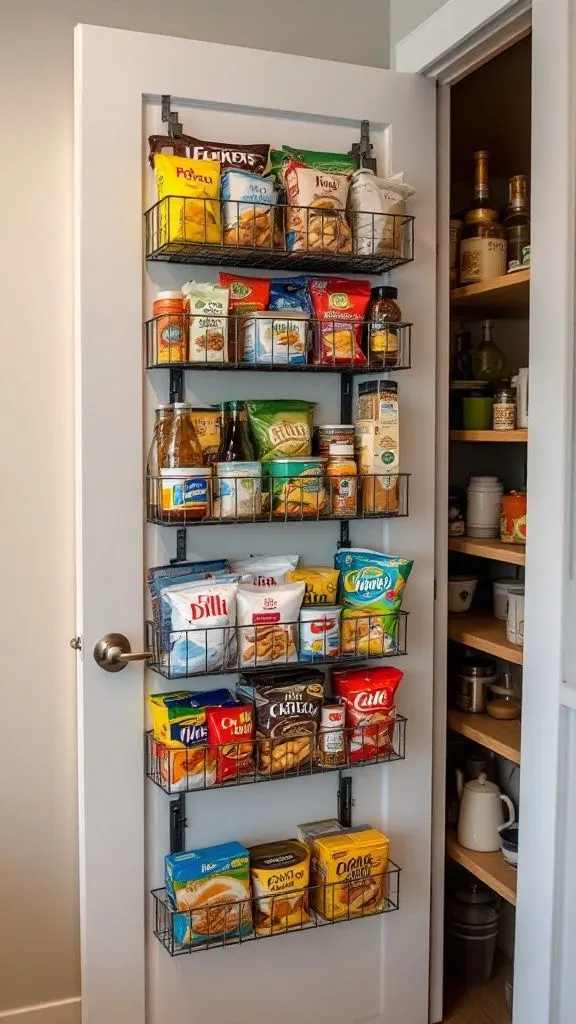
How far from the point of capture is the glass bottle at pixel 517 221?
2117mm

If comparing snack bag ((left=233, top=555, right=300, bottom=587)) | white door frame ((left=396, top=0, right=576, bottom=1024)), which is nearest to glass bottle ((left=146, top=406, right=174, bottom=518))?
snack bag ((left=233, top=555, right=300, bottom=587))

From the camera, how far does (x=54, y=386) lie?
1950mm

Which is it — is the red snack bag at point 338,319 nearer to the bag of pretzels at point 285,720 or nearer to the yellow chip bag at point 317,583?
the yellow chip bag at point 317,583

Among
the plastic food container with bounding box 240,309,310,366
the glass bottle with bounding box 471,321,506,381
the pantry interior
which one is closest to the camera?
the plastic food container with bounding box 240,309,310,366

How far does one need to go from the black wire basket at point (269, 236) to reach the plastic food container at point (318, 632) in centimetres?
67

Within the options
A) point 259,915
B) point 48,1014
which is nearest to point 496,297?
point 259,915

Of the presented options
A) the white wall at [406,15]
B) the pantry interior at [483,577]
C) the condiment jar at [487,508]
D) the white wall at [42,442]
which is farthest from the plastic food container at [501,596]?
the white wall at [406,15]

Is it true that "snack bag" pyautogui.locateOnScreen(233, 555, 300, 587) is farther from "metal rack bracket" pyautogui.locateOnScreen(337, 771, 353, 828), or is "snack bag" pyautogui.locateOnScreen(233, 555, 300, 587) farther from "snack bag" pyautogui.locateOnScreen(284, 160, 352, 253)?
"snack bag" pyautogui.locateOnScreen(284, 160, 352, 253)

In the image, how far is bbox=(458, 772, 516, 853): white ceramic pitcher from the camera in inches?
85.2

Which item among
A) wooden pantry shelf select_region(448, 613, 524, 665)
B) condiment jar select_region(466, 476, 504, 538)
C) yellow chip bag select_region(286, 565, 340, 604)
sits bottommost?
wooden pantry shelf select_region(448, 613, 524, 665)

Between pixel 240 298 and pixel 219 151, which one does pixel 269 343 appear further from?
pixel 219 151

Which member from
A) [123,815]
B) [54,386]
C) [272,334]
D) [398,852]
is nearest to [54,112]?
[54,386]

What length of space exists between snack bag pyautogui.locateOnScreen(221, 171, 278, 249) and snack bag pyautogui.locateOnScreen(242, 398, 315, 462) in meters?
0.29

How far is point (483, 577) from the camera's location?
2547 mm
